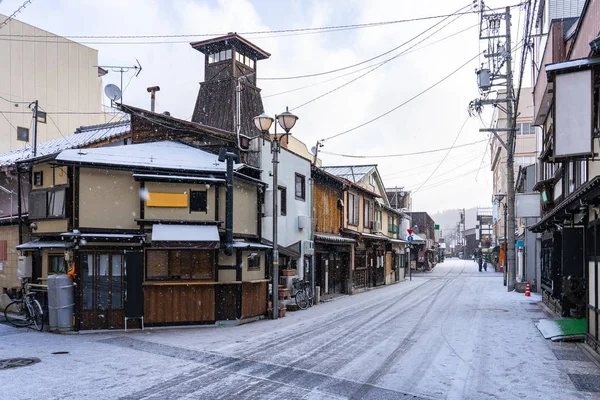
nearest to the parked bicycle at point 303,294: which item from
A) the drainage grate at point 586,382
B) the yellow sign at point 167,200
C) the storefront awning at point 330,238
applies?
the storefront awning at point 330,238

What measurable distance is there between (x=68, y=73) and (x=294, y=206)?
27.2m

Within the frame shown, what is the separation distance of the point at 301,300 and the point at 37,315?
9933 mm

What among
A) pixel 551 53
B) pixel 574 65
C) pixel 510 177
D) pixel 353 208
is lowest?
pixel 353 208

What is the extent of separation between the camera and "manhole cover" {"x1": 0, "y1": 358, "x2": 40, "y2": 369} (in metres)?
10.1

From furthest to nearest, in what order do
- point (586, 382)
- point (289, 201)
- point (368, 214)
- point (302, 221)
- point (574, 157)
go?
point (368, 214)
point (302, 221)
point (289, 201)
point (586, 382)
point (574, 157)

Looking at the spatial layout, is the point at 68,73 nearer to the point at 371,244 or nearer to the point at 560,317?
the point at 371,244

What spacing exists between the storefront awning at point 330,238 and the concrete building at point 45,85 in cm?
1917

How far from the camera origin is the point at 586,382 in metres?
8.74

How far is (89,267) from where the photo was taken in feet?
48.2

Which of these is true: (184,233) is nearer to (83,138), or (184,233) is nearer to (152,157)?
(152,157)

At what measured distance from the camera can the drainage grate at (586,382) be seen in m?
8.30

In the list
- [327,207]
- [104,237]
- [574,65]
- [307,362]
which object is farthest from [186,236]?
[327,207]

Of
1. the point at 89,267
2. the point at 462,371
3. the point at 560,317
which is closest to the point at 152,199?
the point at 89,267

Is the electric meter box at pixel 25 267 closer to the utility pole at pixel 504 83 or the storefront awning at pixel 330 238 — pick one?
the storefront awning at pixel 330 238
